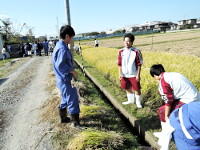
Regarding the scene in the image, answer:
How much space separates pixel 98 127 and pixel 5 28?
52.2 metres

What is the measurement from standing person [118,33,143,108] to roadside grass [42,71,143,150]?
27.1 inches

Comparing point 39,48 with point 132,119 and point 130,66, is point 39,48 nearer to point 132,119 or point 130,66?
point 130,66

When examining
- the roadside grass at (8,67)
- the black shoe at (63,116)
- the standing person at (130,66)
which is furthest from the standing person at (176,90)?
the roadside grass at (8,67)

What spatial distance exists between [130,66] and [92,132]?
1.90 metres

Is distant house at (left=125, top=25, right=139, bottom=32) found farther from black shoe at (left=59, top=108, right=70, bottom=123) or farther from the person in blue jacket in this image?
the person in blue jacket

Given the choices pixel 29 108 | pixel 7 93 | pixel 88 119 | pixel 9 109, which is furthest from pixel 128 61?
pixel 7 93

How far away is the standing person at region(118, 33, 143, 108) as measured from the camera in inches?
203

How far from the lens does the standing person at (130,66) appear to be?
16.9ft

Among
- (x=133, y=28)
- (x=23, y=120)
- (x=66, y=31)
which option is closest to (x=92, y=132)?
(x=66, y=31)

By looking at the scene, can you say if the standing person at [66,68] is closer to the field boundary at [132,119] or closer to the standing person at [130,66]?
the field boundary at [132,119]

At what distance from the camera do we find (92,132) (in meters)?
3.80

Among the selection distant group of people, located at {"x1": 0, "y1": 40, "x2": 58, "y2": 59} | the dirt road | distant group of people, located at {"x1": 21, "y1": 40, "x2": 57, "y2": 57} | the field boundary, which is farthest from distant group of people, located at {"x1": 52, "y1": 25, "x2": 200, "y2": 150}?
distant group of people, located at {"x1": 0, "y1": 40, "x2": 58, "y2": 59}

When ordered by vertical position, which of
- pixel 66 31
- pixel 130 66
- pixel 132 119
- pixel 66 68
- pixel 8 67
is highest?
pixel 66 31

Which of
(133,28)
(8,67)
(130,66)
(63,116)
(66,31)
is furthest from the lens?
(133,28)
